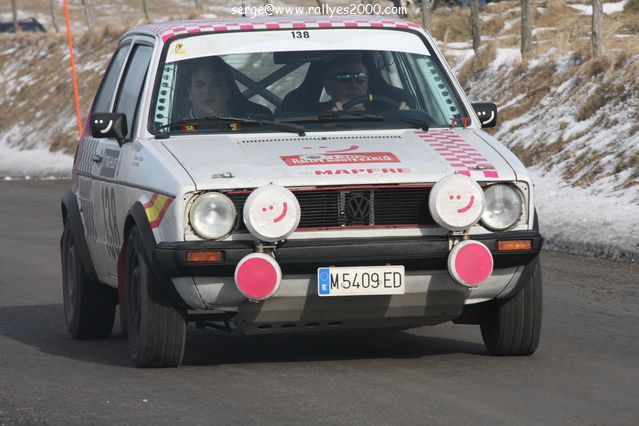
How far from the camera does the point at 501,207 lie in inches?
293

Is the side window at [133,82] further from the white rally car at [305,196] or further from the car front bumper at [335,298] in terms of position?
the car front bumper at [335,298]

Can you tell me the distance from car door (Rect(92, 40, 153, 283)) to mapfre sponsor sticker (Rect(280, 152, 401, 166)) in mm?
1061

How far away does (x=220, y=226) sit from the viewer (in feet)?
23.6

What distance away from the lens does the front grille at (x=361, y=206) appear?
7.23 m

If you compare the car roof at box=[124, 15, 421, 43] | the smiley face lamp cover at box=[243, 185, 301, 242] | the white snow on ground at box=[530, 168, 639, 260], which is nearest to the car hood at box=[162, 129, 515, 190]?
the smiley face lamp cover at box=[243, 185, 301, 242]

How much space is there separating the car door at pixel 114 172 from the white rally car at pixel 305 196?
0.03 metres

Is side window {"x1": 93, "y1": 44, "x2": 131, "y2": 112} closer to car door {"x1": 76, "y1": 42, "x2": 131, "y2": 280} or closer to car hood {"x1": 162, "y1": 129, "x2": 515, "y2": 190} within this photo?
car door {"x1": 76, "y1": 42, "x2": 131, "y2": 280}

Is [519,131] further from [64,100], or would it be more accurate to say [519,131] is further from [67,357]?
[64,100]

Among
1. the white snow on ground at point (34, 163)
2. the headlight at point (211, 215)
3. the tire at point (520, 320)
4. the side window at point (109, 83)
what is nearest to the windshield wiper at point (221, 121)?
the headlight at point (211, 215)

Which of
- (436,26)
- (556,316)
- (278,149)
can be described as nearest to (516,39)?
(436,26)

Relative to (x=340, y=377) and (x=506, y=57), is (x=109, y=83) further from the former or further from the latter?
(x=506, y=57)

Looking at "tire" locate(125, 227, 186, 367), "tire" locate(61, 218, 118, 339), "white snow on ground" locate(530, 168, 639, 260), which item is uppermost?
"tire" locate(125, 227, 186, 367)

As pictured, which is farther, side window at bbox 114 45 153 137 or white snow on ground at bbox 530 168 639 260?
white snow on ground at bbox 530 168 639 260

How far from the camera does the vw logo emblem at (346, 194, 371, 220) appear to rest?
7.27 metres
